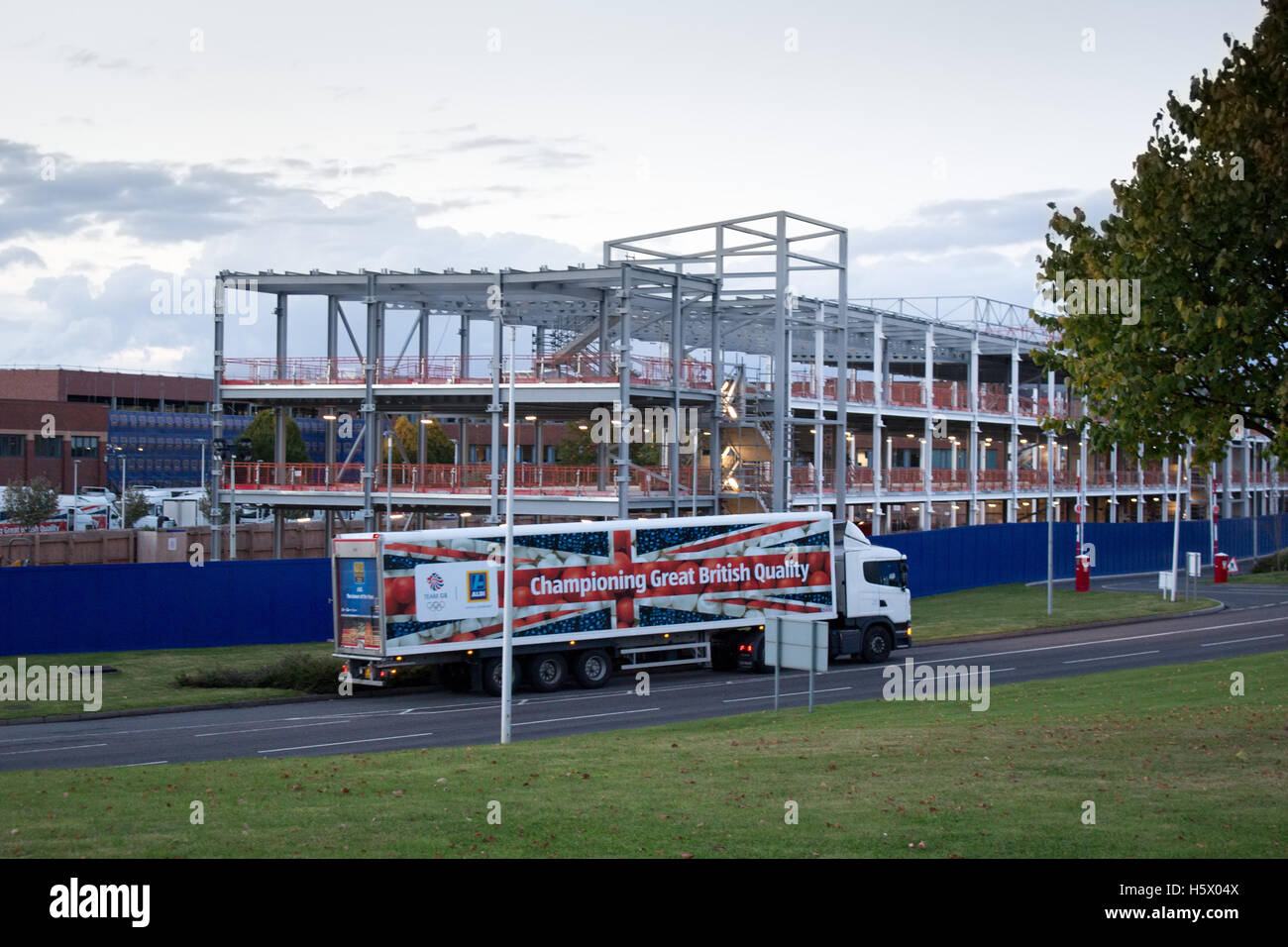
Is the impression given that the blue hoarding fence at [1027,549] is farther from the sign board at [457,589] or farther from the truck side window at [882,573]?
the sign board at [457,589]

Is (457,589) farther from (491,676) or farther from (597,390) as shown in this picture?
(597,390)

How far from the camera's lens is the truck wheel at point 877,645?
34.6 m

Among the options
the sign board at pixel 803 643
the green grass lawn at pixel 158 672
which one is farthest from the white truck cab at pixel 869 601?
the green grass lawn at pixel 158 672

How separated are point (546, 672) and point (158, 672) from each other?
9.58 m

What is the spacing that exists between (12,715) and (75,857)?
1707 centimetres

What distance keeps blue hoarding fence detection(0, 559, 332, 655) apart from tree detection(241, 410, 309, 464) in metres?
47.4

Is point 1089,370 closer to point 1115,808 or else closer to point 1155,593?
point 1115,808

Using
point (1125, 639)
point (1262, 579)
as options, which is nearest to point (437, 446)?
point (1262, 579)

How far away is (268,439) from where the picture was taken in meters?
90.2

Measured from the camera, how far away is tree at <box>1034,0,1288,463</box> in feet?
53.2

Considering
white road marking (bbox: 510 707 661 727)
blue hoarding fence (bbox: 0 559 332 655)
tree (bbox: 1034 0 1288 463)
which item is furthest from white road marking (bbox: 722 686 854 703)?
blue hoarding fence (bbox: 0 559 332 655)

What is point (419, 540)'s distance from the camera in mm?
28391

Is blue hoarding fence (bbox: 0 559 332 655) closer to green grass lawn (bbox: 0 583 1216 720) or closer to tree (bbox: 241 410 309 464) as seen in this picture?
green grass lawn (bbox: 0 583 1216 720)
